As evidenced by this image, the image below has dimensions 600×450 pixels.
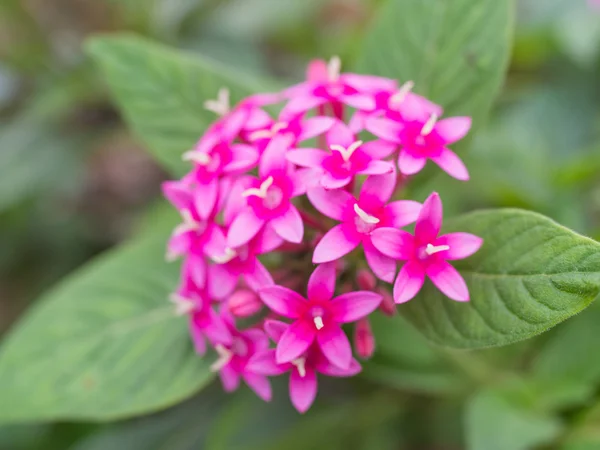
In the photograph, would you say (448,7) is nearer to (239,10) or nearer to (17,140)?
(239,10)

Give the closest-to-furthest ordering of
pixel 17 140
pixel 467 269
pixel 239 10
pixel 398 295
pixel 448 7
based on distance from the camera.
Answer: pixel 398 295, pixel 467 269, pixel 448 7, pixel 17 140, pixel 239 10

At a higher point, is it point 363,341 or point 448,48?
point 448,48

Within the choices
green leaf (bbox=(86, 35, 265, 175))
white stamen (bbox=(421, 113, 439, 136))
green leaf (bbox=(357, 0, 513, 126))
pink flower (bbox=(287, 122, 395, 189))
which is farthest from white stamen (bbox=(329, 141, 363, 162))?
green leaf (bbox=(86, 35, 265, 175))

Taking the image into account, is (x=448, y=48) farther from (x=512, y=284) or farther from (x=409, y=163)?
(x=512, y=284)

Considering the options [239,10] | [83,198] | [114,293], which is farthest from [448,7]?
[83,198]

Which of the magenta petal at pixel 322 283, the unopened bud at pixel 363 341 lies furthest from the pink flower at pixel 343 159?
the unopened bud at pixel 363 341

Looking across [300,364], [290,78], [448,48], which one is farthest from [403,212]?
[290,78]

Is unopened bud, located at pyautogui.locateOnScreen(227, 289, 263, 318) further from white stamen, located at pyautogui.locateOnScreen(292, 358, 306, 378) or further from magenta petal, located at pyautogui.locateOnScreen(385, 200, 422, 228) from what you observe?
magenta petal, located at pyautogui.locateOnScreen(385, 200, 422, 228)
